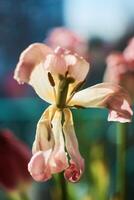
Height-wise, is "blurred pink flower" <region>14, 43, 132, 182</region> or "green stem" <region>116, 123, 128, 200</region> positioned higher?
"blurred pink flower" <region>14, 43, 132, 182</region>

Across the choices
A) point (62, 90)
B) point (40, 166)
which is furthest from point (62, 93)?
point (40, 166)

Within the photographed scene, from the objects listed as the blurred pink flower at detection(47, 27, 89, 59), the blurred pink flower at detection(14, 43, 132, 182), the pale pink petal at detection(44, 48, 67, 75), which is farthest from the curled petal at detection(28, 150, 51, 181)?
the blurred pink flower at detection(47, 27, 89, 59)

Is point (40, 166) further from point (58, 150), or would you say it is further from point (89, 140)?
point (89, 140)

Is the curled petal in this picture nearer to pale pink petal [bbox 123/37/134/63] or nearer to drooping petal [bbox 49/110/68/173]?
drooping petal [bbox 49/110/68/173]

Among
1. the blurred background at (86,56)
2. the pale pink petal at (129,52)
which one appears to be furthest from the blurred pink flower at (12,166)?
the pale pink petal at (129,52)

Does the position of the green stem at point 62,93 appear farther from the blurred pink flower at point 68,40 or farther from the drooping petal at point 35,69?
the blurred pink flower at point 68,40

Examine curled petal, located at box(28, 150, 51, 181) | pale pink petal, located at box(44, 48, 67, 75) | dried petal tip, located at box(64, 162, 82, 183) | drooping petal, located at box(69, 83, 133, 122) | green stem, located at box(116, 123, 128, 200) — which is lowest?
green stem, located at box(116, 123, 128, 200)

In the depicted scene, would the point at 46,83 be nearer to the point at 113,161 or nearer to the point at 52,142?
the point at 52,142
